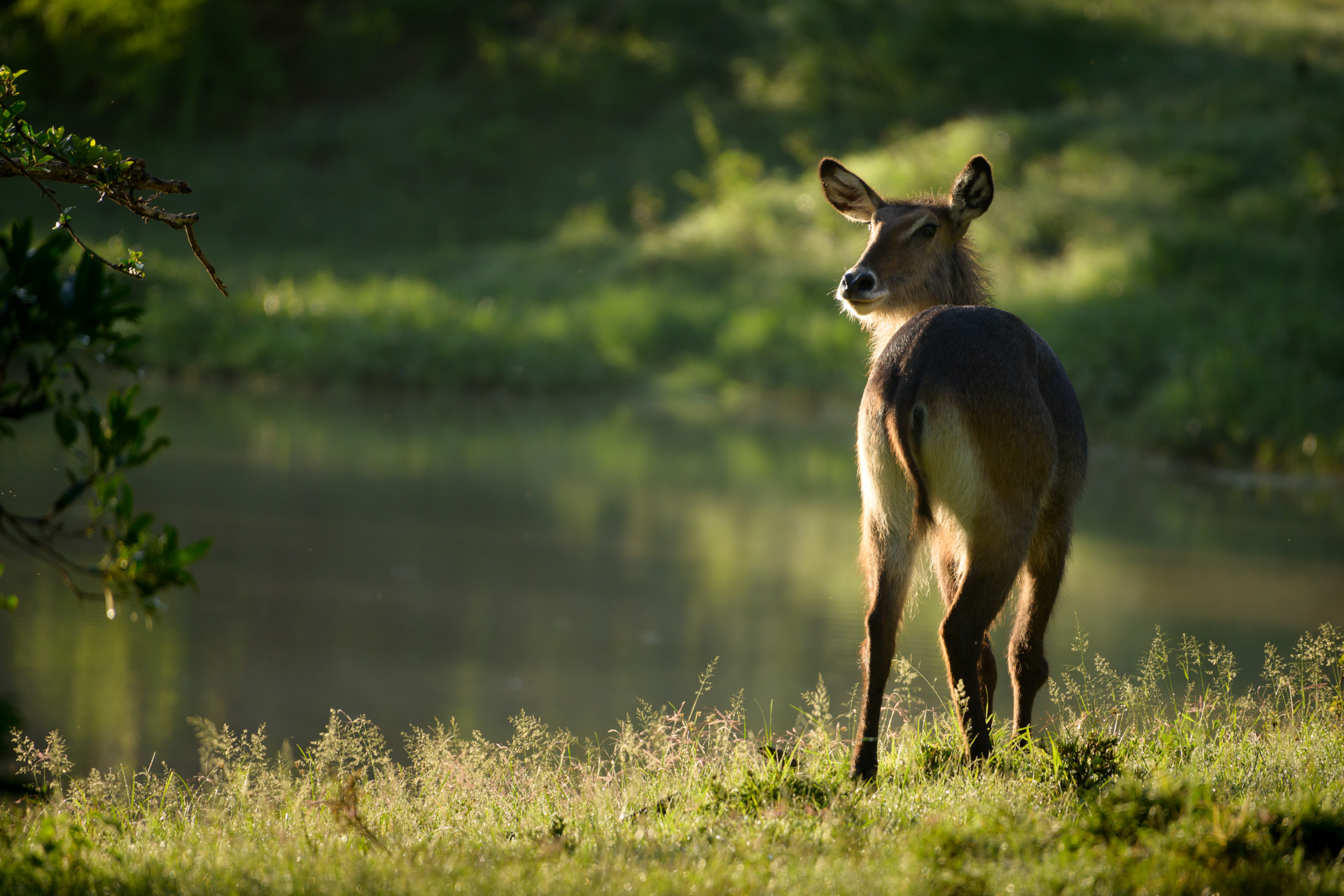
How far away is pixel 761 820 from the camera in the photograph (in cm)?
340

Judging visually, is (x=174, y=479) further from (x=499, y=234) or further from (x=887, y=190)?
(x=499, y=234)

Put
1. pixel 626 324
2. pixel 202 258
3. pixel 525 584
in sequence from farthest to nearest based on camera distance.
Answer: pixel 626 324, pixel 525 584, pixel 202 258

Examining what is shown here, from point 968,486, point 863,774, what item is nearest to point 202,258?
point 968,486

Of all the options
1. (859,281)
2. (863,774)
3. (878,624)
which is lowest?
(863,774)

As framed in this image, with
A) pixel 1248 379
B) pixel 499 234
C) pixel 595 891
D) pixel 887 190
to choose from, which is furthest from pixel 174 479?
pixel 499 234

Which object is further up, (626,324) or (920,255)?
(626,324)

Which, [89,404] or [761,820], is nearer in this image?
[89,404]

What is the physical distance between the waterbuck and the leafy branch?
189cm

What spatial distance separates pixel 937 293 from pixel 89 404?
2.92 meters

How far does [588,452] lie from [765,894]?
11.6 m

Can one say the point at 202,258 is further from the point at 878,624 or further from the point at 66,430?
the point at 878,624

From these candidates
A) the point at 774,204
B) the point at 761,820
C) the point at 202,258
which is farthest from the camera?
the point at 774,204

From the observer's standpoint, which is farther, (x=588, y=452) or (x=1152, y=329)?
(x=1152, y=329)

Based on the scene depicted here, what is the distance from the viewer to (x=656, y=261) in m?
25.5
